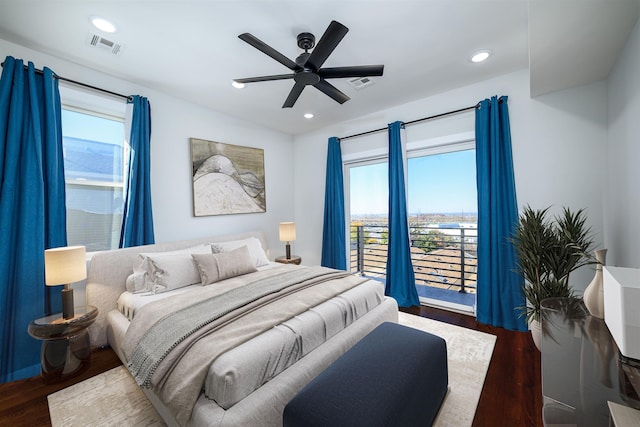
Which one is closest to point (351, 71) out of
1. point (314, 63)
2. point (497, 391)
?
point (314, 63)

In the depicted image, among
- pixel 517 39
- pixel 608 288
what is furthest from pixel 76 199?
pixel 517 39

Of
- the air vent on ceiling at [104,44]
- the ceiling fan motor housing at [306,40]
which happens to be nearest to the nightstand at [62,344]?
the air vent on ceiling at [104,44]

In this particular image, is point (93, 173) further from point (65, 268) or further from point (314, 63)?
point (314, 63)

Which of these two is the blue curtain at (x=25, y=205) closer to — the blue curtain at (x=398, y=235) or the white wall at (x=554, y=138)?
the blue curtain at (x=398, y=235)

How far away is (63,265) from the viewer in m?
2.05

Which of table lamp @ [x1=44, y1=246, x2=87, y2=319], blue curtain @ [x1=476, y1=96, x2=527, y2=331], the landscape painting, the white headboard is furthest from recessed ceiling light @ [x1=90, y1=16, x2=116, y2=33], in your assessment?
blue curtain @ [x1=476, y1=96, x2=527, y2=331]

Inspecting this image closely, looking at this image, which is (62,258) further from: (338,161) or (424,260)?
(424,260)

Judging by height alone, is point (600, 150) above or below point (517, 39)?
below

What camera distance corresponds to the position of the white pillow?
8.05 feet

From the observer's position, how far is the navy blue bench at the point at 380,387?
1.11m

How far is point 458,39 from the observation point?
2.20 m

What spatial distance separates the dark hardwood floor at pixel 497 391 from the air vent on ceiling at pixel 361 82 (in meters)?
2.96

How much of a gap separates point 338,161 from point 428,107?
1.50 metres

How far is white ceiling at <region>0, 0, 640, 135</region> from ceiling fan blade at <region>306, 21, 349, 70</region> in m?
0.37
